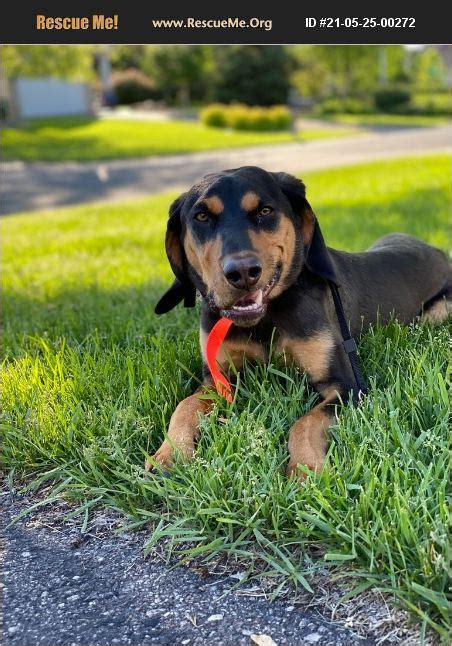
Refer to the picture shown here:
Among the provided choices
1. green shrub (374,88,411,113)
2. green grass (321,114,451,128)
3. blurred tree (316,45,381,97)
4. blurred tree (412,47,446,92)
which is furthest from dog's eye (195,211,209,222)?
green grass (321,114,451,128)

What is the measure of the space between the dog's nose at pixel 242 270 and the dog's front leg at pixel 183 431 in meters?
0.71

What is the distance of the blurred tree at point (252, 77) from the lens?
3447 cm

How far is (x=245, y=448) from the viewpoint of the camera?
128 inches

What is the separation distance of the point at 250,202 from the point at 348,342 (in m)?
0.95

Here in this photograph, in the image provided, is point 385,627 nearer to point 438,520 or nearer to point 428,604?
point 428,604

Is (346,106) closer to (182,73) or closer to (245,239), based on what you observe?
(182,73)

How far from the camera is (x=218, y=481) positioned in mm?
3117

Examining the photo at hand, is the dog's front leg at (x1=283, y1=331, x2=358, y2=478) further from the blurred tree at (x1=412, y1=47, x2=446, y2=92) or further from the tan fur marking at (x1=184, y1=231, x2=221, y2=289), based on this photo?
the blurred tree at (x1=412, y1=47, x2=446, y2=92)

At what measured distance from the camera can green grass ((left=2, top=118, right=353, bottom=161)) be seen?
16344 mm

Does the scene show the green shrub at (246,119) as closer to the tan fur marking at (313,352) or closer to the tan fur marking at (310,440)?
the tan fur marking at (313,352)

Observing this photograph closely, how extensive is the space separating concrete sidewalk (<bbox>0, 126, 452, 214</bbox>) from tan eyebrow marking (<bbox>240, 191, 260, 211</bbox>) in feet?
36.1

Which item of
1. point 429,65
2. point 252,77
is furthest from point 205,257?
point 252,77
